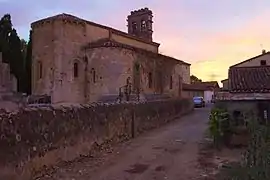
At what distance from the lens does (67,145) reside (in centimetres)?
1271

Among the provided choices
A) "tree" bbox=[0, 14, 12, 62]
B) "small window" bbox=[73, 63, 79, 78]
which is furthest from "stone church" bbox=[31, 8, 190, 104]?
"tree" bbox=[0, 14, 12, 62]

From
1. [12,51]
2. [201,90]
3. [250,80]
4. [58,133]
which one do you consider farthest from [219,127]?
[201,90]

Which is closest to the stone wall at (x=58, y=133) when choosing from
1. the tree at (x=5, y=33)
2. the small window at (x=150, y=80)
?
the small window at (x=150, y=80)

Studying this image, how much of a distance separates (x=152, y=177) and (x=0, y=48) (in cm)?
3329

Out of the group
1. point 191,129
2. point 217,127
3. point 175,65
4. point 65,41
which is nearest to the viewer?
point 217,127

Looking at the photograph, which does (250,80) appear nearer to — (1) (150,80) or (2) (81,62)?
(1) (150,80)

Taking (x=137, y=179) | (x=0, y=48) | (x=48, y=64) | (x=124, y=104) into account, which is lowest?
(x=137, y=179)

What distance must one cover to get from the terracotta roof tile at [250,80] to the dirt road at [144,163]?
3297mm

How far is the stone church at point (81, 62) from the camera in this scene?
3169 cm

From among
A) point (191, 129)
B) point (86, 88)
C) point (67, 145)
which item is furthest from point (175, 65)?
point (67, 145)

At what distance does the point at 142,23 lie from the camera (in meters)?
42.9

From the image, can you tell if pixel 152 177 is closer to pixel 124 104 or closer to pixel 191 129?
pixel 124 104

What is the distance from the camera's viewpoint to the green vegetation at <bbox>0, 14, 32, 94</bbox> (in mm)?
41062

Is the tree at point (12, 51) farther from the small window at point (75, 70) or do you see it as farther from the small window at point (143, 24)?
the small window at point (143, 24)
